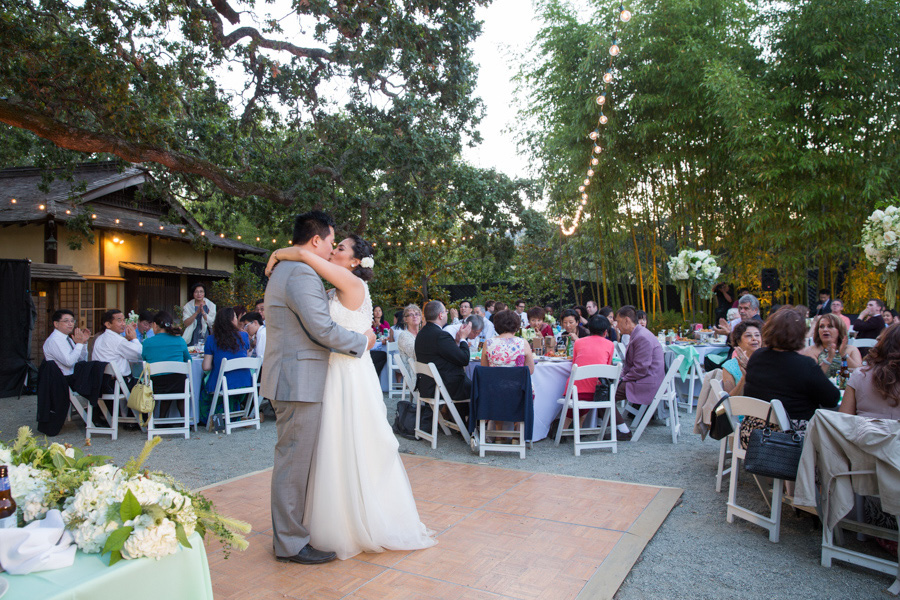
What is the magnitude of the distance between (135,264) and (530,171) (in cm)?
946

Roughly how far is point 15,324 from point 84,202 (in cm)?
299

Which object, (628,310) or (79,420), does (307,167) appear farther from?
(628,310)

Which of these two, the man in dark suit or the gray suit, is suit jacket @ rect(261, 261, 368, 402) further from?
the man in dark suit

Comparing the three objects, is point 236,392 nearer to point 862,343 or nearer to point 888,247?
point 888,247

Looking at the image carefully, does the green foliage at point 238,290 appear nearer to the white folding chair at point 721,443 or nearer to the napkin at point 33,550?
the white folding chair at point 721,443

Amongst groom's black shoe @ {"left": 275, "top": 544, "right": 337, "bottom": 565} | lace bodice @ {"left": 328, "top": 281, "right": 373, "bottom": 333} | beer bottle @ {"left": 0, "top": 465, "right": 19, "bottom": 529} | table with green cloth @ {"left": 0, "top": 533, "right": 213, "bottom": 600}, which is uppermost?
lace bodice @ {"left": 328, "top": 281, "right": 373, "bottom": 333}

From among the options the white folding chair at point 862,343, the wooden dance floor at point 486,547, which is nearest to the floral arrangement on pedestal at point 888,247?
the white folding chair at point 862,343

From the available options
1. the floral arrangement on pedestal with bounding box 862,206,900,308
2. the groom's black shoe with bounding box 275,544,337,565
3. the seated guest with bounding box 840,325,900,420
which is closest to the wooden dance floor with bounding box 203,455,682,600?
the groom's black shoe with bounding box 275,544,337,565

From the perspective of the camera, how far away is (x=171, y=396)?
5.85m

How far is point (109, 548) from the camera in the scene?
57.5 inches

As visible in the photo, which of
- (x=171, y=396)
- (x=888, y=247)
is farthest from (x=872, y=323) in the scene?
(x=171, y=396)

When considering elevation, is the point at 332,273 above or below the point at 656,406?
above

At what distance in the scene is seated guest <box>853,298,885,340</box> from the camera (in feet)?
23.2

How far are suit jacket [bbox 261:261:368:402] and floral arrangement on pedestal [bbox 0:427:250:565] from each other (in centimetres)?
104
